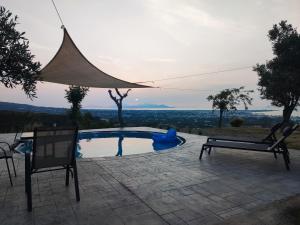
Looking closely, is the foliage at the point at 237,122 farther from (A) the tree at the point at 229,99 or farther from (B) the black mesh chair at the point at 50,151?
(B) the black mesh chair at the point at 50,151

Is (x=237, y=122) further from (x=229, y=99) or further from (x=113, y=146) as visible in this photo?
(x=113, y=146)

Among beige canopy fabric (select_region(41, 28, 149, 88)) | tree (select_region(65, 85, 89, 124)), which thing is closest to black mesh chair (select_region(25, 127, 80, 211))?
beige canopy fabric (select_region(41, 28, 149, 88))

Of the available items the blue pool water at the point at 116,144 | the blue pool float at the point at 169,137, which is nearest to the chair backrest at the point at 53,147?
the blue pool water at the point at 116,144

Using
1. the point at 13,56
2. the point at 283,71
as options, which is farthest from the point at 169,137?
the point at 13,56

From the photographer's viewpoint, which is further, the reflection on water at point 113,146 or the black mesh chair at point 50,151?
the reflection on water at point 113,146

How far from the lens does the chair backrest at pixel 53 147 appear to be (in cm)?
276

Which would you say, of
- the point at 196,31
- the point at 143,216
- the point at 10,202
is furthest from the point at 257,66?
the point at 10,202

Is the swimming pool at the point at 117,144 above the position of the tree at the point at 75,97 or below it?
below

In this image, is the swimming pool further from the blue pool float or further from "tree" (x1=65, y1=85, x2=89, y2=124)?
"tree" (x1=65, y1=85, x2=89, y2=124)

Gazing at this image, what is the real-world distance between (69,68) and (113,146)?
3.57m

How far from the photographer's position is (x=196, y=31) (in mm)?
10070

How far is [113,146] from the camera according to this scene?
30.3 feet

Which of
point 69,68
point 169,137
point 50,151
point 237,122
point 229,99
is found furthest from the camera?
point 229,99

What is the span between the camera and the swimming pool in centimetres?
830
